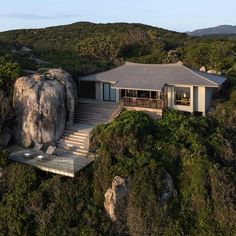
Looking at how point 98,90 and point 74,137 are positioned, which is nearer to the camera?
point 74,137

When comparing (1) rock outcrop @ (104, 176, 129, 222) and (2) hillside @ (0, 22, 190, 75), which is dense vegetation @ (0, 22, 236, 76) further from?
(1) rock outcrop @ (104, 176, 129, 222)

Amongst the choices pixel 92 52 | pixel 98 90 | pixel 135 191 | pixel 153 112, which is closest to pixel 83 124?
pixel 153 112

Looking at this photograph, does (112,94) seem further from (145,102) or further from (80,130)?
(80,130)

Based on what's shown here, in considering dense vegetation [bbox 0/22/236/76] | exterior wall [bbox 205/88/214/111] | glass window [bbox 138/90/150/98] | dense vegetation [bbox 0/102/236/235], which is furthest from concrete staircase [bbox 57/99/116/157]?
exterior wall [bbox 205/88/214/111]

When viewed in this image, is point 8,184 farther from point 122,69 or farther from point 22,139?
point 122,69

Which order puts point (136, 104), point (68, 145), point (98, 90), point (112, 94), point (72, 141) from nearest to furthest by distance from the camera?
point (68, 145)
point (72, 141)
point (136, 104)
point (112, 94)
point (98, 90)
